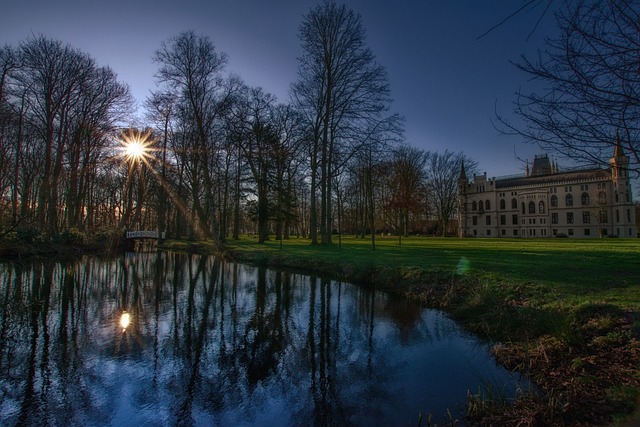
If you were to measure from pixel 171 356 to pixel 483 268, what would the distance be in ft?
32.6

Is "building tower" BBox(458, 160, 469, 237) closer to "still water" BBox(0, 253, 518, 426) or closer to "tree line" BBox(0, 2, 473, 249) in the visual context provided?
"tree line" BBox(0, 2, 473, 249)

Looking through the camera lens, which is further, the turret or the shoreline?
the turret

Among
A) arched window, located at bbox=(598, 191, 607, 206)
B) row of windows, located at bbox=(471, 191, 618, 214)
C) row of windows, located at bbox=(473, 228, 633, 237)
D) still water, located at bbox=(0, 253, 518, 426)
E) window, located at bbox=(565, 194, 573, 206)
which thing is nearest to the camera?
still water, located at bbox=(0, 253, 518, 426)

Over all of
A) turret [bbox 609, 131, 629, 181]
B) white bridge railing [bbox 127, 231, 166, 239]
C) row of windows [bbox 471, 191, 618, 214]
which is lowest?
white bridge railing [bbox 127, 231, 166, 239]

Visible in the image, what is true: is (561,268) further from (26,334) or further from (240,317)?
(26,334)

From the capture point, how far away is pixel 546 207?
189 feet

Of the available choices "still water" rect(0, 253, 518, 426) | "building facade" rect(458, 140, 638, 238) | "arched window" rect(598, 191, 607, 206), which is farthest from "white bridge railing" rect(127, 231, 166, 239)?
"arched window" rect(598, 191, 607, 206)

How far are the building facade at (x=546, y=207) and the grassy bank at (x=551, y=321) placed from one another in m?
49.3

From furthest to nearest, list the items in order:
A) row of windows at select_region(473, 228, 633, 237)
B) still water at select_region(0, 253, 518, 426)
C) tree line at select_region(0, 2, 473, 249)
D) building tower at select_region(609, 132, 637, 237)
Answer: row of windows at select_region(473, 228, 633, 237)
building tower at select_region(609, 132, 637, 237)
tree line at select_region(0, 2, 473, 249)
still water at select_region(0, 253, 518, 426)

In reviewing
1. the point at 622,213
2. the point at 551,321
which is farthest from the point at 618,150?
the point at 622,213

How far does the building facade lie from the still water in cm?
5464

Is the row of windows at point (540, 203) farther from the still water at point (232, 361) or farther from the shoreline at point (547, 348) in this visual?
the still water at point (232, 361)

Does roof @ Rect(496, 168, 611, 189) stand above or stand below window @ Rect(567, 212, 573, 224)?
above

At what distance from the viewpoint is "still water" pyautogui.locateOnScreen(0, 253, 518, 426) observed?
14.0 feet
